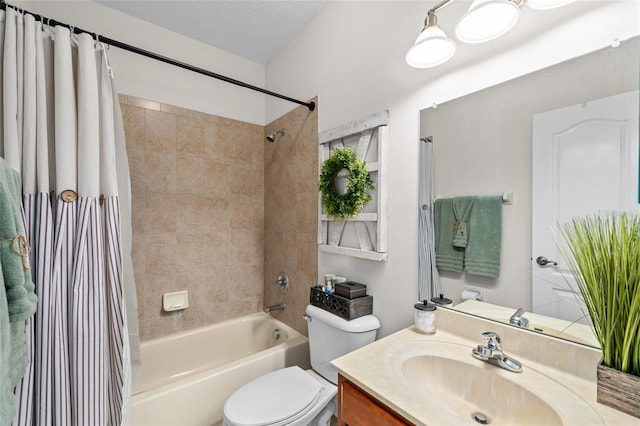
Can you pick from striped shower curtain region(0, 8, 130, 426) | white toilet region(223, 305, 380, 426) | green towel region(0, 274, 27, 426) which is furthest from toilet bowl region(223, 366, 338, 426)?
green towel region(0, 274, 27, 426)

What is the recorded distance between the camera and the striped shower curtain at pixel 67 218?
0.97 metres

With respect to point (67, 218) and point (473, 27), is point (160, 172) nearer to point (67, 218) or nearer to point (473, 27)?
point (67, 218)

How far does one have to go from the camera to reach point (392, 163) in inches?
52.7

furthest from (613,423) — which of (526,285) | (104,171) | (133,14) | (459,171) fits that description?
(133,14)

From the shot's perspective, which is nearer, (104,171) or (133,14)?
(104,171)

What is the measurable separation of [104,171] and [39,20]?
626 millimetres

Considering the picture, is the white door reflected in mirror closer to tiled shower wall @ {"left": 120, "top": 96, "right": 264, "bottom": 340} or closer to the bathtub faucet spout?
the bathtub faucet spout

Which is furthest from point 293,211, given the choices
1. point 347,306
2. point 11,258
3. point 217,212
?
point 11,258

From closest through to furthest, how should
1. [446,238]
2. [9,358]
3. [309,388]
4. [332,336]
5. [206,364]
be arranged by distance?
[9,358] → [446,238] → [309,388] → [332,336] → [206,364]

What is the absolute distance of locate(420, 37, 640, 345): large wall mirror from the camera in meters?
0.75

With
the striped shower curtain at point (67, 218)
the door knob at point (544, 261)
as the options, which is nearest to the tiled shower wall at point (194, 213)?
the striped shower curtain at point (67, 218)

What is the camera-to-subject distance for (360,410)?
2.65ft

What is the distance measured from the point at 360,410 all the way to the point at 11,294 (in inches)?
41.5

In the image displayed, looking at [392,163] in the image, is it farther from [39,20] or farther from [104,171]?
[39,20]
